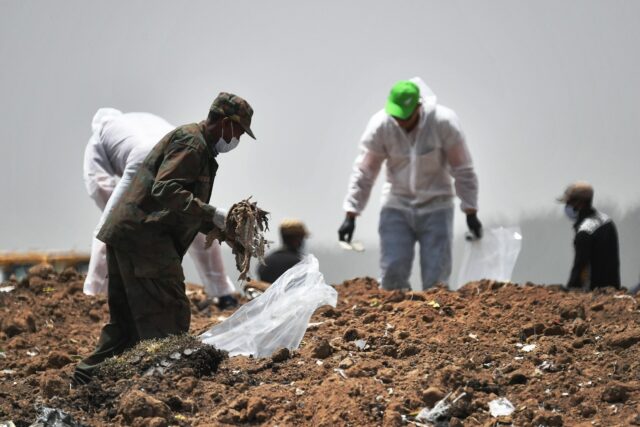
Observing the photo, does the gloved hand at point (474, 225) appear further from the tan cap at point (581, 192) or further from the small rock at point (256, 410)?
the small rock at point (256, 410)

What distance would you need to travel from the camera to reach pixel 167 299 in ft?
20.8

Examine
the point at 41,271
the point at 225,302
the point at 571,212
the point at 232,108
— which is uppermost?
the point at 232,108

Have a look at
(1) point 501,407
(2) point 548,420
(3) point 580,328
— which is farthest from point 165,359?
(3) point 580,328

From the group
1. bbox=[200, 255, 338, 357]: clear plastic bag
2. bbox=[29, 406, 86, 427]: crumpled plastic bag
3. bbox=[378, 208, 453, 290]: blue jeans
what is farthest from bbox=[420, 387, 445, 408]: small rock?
bbox=[378, 208, 453, 290]: blue jeans

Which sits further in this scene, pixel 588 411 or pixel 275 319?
pixel 275 319

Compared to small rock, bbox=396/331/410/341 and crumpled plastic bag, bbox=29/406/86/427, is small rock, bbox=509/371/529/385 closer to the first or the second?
small rock, bbox=396/331/410/341

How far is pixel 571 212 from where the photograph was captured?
9117 millimetres

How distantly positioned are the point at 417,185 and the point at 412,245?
490mm

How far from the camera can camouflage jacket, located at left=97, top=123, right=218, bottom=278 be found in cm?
613

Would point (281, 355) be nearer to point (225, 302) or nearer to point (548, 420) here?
point (548, 420)

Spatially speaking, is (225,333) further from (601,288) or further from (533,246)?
(533,246)

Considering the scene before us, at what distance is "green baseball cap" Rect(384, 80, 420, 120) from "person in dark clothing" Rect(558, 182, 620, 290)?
125 centimetres

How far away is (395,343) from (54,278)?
437 cm

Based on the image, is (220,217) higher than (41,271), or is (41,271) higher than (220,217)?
(220,217)
